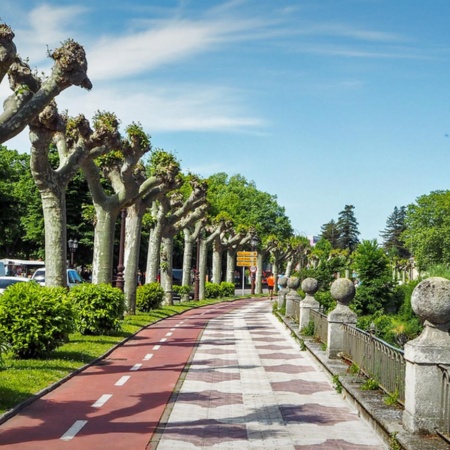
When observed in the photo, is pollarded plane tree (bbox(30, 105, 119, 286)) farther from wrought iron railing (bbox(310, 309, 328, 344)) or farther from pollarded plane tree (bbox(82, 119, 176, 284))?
wrought iron railing (bbox(310, 309, 328, 344))

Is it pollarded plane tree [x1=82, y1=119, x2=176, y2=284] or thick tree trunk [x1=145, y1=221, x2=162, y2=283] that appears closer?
pollarded plane tree [x1=82, y1=119, x2=176, y2=284]

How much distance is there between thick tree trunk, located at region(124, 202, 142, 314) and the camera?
94.2ft

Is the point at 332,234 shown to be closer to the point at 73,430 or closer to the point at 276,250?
the point at 276,250

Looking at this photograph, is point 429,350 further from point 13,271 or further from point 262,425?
point 13,271

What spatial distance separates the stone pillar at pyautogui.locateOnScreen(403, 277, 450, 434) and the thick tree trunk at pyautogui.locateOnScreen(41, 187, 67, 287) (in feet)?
39.6

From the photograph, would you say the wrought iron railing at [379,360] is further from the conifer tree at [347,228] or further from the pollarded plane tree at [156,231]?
the conifer tree at [347,228]

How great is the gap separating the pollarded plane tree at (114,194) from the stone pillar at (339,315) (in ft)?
33.9

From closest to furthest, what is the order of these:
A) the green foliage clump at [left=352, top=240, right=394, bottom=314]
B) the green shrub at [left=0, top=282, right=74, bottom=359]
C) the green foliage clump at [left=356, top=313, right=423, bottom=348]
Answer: the green shrub at [left=0, top=282, right=74, bottom=359]
the green foliage clump at [left=356, top=313, right=423, bottom=348]
the green foliage clump at [left=352, top=240, right=394, bottom=314]

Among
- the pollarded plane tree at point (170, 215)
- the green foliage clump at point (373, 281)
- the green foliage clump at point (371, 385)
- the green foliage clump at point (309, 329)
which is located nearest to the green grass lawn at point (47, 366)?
the green foliage clump at point (371, 385)

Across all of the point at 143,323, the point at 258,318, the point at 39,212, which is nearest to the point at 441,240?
the point at 39,212

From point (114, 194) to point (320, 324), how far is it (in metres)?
9.75

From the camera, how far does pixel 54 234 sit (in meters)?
18.3

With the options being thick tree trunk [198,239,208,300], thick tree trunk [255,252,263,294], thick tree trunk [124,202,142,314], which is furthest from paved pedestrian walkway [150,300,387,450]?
thick tree trunk [255,252,263,294]

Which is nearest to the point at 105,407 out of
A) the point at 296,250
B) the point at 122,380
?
the point at 122,380
